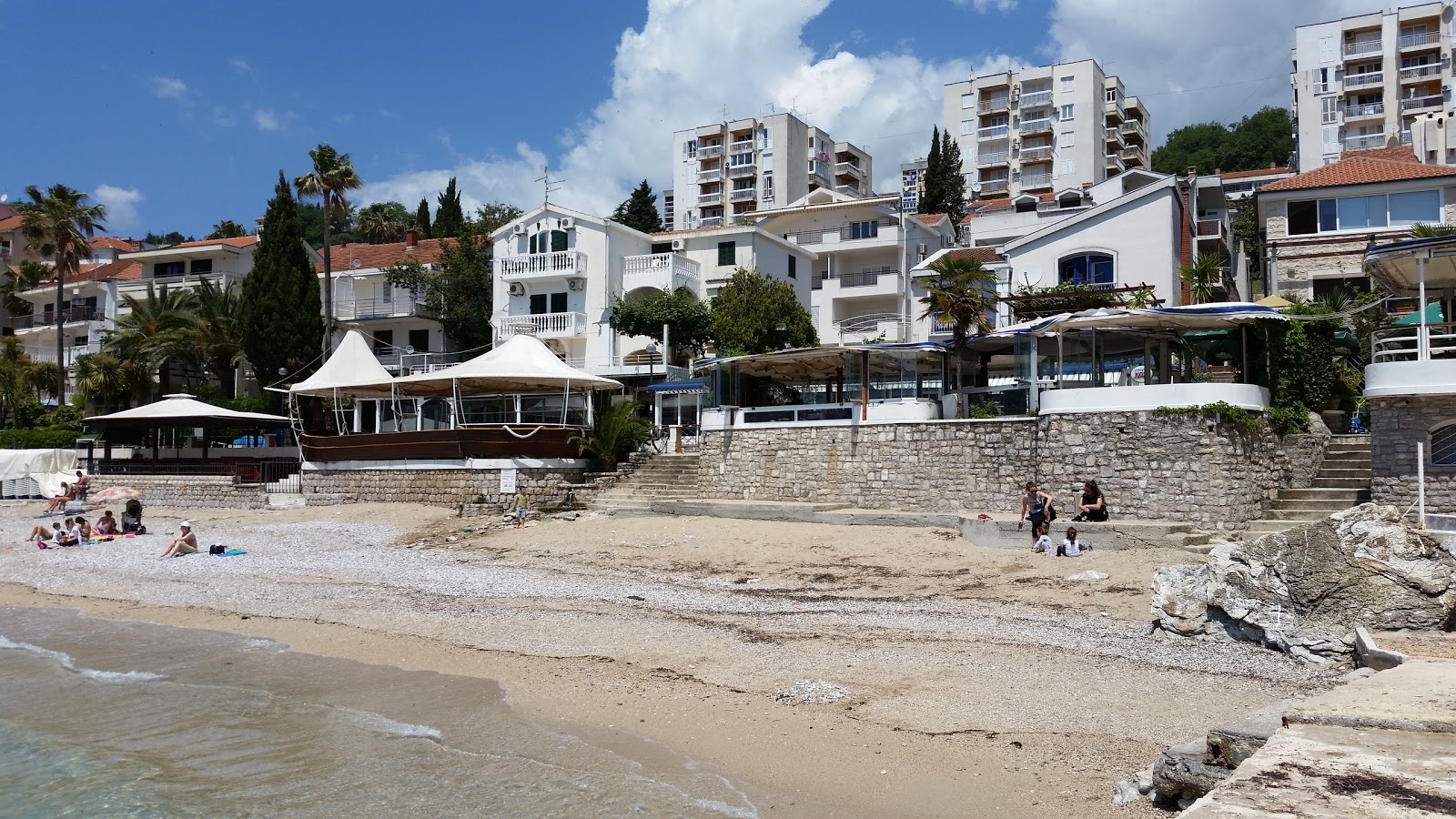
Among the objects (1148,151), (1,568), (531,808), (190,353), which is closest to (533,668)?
(531,808)

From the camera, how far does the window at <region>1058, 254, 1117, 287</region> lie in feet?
101

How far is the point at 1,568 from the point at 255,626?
10.3 meters

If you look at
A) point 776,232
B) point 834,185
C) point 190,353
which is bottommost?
point 190,353

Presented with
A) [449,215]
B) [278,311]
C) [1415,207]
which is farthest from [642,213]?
[1415,207]

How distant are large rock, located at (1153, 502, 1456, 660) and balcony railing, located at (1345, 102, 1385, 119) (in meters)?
65.3

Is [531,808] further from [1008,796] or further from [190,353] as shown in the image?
[190,353]

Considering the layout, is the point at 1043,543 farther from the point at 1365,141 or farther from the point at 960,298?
the point at 1365,141

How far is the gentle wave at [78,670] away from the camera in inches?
499

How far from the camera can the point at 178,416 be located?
33781 millimetres

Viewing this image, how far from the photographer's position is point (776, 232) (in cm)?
5231

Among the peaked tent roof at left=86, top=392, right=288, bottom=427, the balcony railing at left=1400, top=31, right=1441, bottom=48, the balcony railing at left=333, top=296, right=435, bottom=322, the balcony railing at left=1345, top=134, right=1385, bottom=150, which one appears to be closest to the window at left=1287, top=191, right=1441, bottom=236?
the peaked tent roof at left=86, top=392, right=288, bottom=427

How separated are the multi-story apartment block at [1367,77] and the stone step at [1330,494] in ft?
180

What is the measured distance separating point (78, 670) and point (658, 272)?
105ft

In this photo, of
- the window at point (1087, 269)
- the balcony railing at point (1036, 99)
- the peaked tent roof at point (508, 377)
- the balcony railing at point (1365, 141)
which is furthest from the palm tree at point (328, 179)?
the balcony railing at point (1365, 141)
